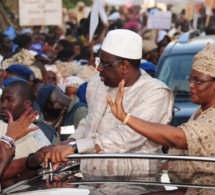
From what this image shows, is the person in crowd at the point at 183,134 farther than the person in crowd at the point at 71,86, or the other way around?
the person in crowd at the point at 71,86

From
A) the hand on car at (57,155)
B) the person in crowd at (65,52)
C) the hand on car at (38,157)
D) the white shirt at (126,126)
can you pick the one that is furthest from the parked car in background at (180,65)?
the person in crowd at (65,52)

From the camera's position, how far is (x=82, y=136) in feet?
21.6

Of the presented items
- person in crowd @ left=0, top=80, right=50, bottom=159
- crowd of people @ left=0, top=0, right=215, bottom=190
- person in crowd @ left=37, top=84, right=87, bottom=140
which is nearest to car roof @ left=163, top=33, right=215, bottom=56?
person in crowd @ left=37, top=84, right=87, bottom=140

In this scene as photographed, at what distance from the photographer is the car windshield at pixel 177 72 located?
10914 millimetres

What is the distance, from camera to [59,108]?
30.7ft

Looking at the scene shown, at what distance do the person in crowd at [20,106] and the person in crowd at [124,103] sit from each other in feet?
1.36

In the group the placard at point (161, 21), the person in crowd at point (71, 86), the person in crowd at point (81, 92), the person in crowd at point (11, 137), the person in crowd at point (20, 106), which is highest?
the person in crowd at point (11, 137)

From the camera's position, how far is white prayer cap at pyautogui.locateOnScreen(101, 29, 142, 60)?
634 cm

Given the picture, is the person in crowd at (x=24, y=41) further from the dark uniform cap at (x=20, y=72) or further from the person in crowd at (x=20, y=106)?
the person in crowd at (x=20, y=106)

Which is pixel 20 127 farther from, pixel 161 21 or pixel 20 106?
pixel 161 21

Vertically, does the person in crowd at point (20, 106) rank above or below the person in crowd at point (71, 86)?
above

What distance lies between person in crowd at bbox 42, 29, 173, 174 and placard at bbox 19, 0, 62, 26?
10.2 metres

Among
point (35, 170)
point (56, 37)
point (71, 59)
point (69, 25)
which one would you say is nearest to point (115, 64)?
point (35, 170)

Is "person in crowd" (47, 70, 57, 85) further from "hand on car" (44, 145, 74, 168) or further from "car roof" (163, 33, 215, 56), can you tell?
"hand on car" (44, 145, 74, 168)
